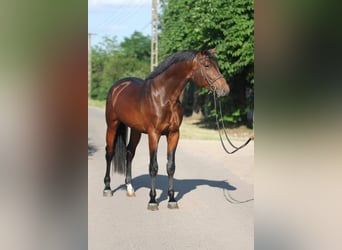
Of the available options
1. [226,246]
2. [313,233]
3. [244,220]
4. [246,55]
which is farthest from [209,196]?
[246,55]

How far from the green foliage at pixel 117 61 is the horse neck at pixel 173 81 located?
36245 mm

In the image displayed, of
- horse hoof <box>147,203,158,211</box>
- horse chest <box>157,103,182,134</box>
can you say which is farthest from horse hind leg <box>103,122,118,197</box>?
horse chest <box>157,103,182,134</box>

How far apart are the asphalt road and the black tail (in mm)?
346

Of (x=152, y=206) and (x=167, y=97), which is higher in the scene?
(x=167, y=97)

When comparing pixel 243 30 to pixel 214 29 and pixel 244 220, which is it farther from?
pixel 244 220

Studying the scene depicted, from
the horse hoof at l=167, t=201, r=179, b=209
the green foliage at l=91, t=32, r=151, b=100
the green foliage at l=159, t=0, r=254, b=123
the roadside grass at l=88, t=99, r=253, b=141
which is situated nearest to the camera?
the horse hoof at l=167, t=201, r=179, b=209

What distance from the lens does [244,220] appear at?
574 centimetres

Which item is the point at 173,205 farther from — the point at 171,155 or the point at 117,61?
the point at 117,61

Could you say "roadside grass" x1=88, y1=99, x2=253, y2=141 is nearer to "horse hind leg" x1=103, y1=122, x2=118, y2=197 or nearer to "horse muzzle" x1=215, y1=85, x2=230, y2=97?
"horse hind leg" x1=103, y1=122, x2=118, y2=197

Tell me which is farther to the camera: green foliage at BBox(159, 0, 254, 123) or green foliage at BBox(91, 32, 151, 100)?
green foliage at BBox(91, 32, 151, 100)

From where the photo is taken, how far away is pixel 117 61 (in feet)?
156

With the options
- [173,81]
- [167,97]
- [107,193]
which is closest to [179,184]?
[107,193]

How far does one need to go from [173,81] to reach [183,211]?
1480 mm

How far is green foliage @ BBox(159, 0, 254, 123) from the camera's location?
1559 centimetres
